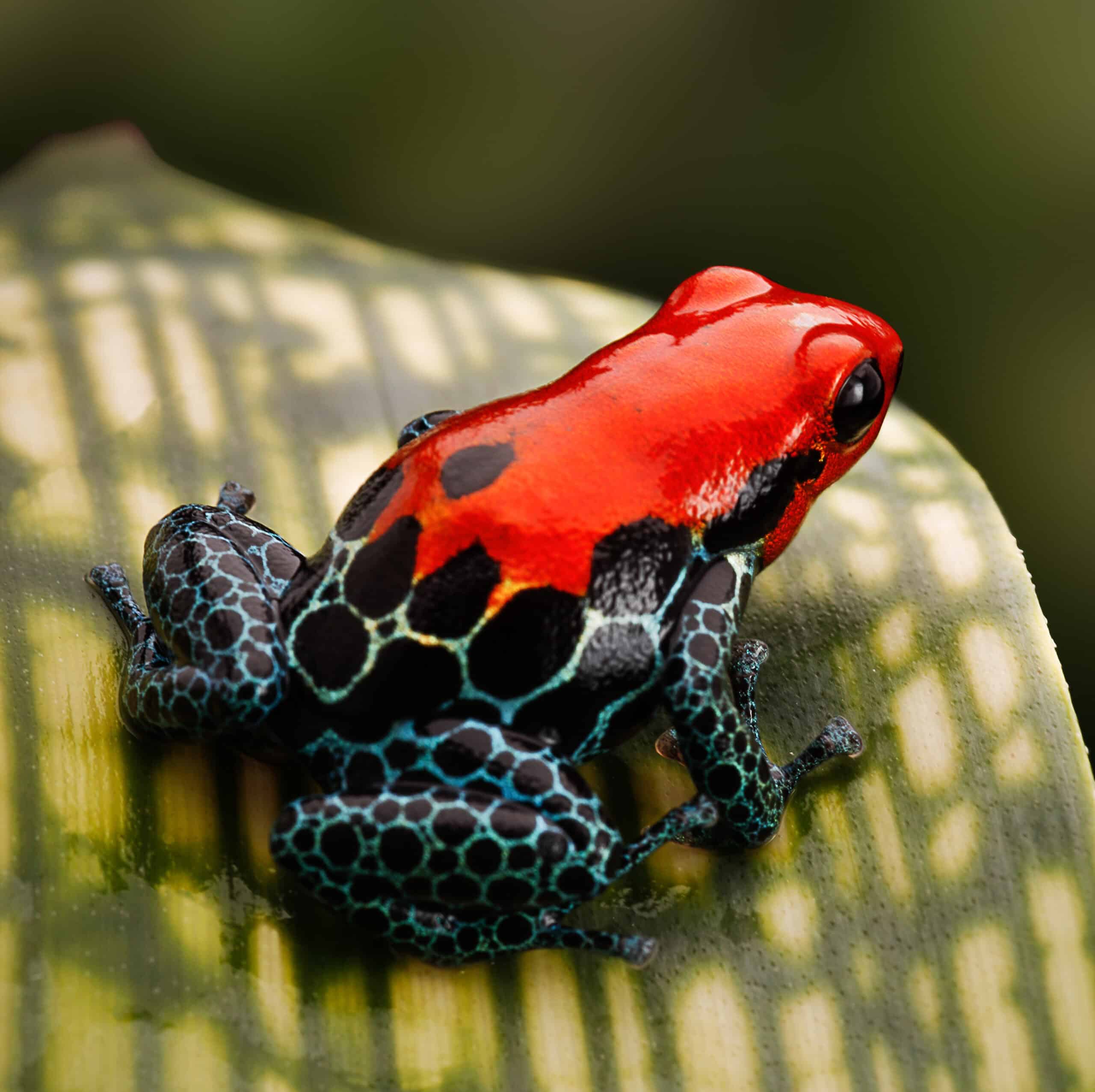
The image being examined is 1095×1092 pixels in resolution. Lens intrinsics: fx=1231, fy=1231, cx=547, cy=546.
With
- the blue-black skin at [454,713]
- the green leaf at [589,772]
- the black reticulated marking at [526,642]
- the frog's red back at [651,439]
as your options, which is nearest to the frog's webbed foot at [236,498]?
the green leaf at [589,772]

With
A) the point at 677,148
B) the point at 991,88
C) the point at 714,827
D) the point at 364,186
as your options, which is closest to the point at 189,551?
the point at 714,827

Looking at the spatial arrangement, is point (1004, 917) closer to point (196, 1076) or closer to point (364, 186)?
point (196, 1076)

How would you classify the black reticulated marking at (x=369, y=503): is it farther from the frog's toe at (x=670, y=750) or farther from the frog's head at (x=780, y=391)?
the frog's toe at (x=670, y=750)

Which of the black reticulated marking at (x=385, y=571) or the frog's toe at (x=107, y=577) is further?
the frog's toe at (x=107, y=577)

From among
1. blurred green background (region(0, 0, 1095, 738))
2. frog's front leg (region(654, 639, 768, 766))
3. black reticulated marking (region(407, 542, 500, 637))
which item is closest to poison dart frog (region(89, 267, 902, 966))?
black reticulated marking (region(407, 542, 500, 637))

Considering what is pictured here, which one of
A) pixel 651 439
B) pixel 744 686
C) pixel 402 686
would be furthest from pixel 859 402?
pixel 402 686

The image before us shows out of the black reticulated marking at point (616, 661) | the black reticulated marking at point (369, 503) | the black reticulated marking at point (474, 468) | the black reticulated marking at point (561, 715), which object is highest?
the black reticulated marking at point (474, 468)
